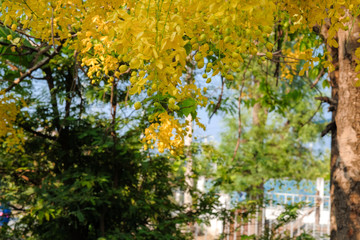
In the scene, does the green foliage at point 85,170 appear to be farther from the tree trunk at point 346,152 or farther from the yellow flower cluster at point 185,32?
the yellow flower cluster at point 185,32

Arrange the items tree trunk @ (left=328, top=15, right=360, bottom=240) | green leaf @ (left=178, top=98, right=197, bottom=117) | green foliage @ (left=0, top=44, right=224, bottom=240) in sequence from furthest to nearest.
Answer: green foliage @ (left=0, top=44, right=224, bottom=240) < tree trunk @ (left=328, top=15, right=360, bottom=240) < green leaf @ (left=178, top=98, right=197, bottom=117)

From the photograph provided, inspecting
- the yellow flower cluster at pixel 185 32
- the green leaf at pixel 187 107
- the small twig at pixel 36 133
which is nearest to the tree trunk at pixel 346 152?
the yellow flower cluster at pixel 185 32

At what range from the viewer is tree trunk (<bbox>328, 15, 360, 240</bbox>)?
2.10 meters

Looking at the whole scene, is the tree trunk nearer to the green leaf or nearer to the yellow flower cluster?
the yellow flower cluster

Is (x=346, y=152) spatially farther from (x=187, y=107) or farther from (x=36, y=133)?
(x=36, y=133)

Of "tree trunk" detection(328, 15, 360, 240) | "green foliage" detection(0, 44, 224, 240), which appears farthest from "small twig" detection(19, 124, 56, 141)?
"tree trunk" detection(328, 15, 360, 240)

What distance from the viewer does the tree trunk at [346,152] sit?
210cm

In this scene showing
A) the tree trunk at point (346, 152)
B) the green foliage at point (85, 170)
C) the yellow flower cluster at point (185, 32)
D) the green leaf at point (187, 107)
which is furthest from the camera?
the green foliage at point (85, 170)

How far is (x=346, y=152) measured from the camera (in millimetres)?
2166

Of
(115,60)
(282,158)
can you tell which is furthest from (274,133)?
(115,60)

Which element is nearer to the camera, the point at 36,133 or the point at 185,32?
the point at 185,32

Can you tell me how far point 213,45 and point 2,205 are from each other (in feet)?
8.44

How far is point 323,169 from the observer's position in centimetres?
995

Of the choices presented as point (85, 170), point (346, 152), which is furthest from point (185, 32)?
point (85, 170)
